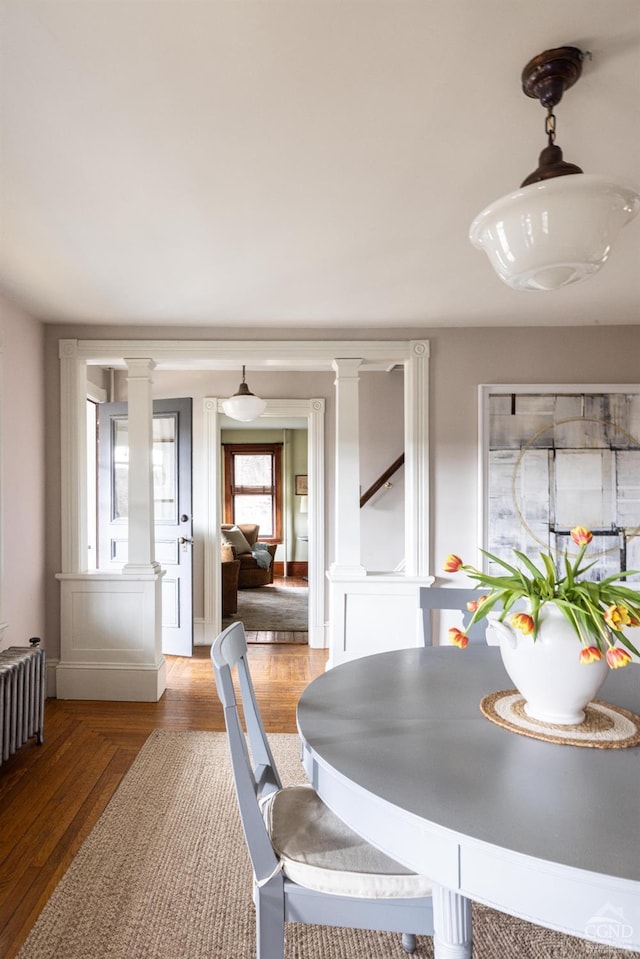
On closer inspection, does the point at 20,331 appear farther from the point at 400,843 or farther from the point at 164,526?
the point at 400,843

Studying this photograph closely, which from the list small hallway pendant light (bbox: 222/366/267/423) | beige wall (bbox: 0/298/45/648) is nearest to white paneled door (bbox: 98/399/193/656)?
A: small hallway pendant light (bbox: 222/366/267/423)

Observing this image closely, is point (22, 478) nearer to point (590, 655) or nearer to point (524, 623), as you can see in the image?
point (524, 623)

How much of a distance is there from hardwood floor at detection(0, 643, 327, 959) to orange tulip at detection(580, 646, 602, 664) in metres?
1.76

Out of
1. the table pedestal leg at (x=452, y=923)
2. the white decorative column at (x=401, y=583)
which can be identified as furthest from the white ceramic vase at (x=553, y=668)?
the white decorative column at (x=401, y=583)

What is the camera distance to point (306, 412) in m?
4.70

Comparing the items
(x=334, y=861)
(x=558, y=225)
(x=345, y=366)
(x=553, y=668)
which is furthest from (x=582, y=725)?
(x=345, y=366)

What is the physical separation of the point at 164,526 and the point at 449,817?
3.65m

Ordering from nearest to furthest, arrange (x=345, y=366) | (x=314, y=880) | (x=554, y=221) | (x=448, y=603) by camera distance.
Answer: (x=554, y=221), (x=314, y=880), (x=448, y=603), (x=345, y=366)

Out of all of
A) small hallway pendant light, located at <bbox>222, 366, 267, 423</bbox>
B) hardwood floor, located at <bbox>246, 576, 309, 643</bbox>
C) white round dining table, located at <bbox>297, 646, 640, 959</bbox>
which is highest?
small hallway pendant light, located at <bbox>222, 366, 267, 423</bbox>

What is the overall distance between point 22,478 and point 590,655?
3.02 metres

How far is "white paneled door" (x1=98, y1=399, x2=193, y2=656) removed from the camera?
4.13 m

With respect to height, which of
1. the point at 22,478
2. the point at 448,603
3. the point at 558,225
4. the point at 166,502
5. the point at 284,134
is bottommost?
the point at 448,603

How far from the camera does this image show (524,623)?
1.21 m

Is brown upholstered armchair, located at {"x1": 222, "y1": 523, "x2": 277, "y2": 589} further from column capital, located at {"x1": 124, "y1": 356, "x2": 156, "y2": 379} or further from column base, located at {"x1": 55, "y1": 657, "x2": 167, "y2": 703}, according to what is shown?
column capital, located at {"x1": 124, "y1": 356, "x2": 156, "y2": 379}
